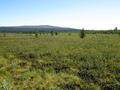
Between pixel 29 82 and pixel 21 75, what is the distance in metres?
1.77

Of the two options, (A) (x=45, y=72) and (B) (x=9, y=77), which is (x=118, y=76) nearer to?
(A) (x=45, y=72)

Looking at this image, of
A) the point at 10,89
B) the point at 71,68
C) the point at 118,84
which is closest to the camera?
the point at 10,89

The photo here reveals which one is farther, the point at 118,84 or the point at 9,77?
the point at 9,77

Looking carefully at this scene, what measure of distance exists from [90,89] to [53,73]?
397 cm

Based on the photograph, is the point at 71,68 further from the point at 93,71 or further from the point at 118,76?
the point at 118,76

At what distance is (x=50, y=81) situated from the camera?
42.0ft

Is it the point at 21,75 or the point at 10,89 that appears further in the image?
the point at 21,75

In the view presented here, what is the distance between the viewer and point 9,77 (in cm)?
1388

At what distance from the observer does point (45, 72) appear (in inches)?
593

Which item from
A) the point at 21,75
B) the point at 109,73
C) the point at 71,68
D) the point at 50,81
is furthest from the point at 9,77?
the point at 109,73

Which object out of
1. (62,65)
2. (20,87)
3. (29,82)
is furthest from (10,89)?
(62,65)

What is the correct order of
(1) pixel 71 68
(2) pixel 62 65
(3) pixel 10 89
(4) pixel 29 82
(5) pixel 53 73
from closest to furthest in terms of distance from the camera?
(3) pixel 10 89 < (4) pixel 29 82 < (5) pixel 53 73 < (1) pixel 71 68 < (2) pixel 62 65

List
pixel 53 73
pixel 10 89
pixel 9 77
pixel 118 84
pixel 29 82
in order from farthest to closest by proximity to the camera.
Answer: pixel 53 73 < pixel 9 77 < pixel 29 82 < pixel 118 84 < pixel 10 89

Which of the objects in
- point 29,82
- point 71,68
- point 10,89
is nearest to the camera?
point 10,89
